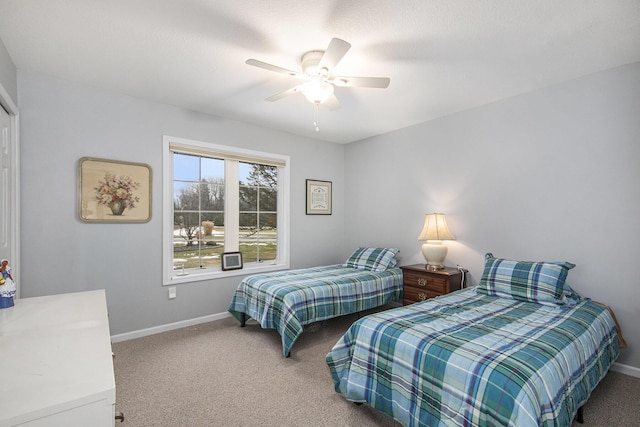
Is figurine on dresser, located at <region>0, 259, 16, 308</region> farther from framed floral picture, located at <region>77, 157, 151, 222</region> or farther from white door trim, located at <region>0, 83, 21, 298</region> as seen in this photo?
framed floral picture, located at <region>77, 157, 151, 222</region>

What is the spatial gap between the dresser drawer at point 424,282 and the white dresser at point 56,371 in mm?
2873

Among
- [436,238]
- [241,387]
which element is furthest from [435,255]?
[241,387]

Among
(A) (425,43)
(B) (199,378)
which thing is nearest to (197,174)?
(B) (199,378)

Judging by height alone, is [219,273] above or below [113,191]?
below

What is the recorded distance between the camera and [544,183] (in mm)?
2969

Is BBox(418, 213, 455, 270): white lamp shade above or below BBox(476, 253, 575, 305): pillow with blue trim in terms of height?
above

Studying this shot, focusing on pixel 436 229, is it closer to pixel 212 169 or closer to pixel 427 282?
pixel 427 282

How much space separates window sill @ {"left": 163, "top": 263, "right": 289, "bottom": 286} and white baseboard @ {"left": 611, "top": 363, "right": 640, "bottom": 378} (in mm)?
3470

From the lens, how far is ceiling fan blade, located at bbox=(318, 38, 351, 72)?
1.82 metres

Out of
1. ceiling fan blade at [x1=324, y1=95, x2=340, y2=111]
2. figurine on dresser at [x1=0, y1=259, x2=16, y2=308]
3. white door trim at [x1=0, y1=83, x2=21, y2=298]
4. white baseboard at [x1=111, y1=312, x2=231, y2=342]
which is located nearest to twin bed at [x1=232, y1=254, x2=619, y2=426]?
ceiling fan blade at [x1=324, y1=95, x2=340, y2=111]

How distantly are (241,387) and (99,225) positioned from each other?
2.06 m

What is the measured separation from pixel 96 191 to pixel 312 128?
101 inches

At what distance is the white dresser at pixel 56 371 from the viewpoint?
825mm

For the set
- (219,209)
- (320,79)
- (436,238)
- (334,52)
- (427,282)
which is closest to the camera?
(334,52)
